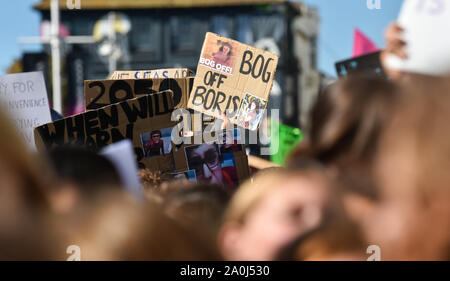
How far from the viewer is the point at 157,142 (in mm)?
3227

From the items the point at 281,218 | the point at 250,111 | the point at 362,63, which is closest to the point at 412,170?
the point at 281,218

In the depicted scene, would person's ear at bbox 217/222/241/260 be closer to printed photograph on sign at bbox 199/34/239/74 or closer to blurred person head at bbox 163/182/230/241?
blurred person head at bbox 163/182/230/241

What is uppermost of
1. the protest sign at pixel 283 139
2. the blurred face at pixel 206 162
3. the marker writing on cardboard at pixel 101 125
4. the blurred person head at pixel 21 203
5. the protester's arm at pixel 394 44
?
the protester's arm at pixel 394 44

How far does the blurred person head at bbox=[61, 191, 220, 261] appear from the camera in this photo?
979 mm

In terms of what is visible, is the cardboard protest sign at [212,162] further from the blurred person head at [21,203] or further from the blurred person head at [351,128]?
the blurred person head at [21,203]

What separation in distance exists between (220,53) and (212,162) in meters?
1.07

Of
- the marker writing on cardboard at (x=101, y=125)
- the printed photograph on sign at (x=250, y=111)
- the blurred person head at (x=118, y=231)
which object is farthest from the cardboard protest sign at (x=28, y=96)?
the blurred person head at (x=118, y=231)

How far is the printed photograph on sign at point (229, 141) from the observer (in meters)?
3.29

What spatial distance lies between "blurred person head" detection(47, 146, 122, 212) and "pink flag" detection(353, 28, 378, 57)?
11.4 feet

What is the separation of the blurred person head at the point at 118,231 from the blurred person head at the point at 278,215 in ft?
0.79

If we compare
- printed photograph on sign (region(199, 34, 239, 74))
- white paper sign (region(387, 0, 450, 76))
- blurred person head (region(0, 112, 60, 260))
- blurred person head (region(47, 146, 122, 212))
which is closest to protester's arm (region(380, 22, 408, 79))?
white paper sign (region(387, 0, 450, 76))
